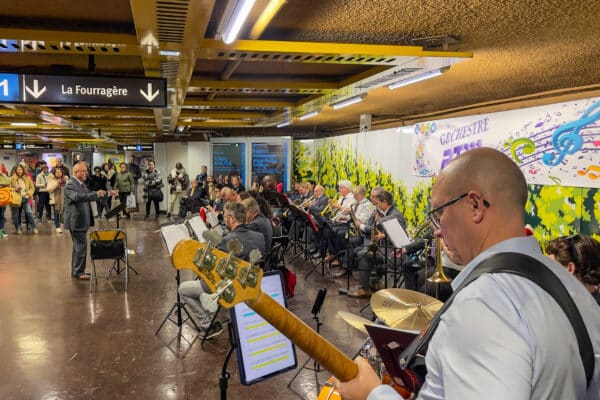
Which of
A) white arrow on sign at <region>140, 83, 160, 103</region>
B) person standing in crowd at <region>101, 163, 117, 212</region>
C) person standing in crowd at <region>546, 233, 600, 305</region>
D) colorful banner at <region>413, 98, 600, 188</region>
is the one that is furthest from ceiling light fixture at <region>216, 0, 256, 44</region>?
person standing in crowd at <region>101, 163, 117, 212</region>

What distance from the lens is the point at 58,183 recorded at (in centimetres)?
1214

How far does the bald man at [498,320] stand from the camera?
35.7 inches

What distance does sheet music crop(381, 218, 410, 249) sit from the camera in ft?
18.5

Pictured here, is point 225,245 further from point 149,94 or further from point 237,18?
point 237,18

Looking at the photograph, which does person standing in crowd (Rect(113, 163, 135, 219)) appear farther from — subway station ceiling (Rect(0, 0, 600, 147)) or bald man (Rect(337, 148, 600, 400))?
bald man (Rect(337, 148, 600, 400))

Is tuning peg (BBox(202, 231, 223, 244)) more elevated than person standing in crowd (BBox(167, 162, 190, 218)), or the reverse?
tuning peg (BBox(202, 231, 223, 244))

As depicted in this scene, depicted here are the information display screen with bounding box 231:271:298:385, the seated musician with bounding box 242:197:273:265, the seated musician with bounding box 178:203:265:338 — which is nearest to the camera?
the information display screen with bounding box 231:271:298:385

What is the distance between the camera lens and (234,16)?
117 inches

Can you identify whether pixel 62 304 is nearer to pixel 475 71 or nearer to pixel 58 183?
pixel 475 71

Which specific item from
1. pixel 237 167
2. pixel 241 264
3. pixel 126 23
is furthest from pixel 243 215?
pixel 237 167

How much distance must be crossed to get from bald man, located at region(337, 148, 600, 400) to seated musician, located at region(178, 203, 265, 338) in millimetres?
3462

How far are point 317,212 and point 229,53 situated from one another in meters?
6.04

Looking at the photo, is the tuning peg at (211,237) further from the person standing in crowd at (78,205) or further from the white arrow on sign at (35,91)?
the person standing in crowd at (78,205)

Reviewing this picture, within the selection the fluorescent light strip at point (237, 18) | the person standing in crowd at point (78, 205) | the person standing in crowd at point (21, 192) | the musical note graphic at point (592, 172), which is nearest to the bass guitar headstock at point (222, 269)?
the fluorescent light strip at point (237, 18)
